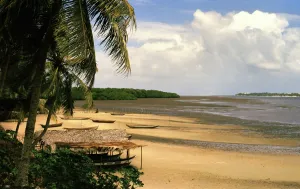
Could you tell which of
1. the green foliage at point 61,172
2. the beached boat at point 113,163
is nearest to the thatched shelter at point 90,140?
the beached boat at point 113,163

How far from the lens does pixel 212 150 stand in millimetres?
24625

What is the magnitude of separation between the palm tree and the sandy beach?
7.32 meters

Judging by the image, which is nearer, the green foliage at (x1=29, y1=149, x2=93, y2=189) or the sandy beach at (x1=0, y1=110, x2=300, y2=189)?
the green foliage at (x1=29, y1=149, x2=93, y2=189)

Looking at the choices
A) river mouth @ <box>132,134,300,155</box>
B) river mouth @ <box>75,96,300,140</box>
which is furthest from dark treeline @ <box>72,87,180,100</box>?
river mouth @ <box>132,134,300,155</box>

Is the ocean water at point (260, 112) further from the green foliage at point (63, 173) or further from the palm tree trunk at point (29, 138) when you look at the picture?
the palm tree trunk at point (29, 138)

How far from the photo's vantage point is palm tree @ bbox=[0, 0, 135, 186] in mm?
7984

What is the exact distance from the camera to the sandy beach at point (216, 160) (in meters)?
16.3

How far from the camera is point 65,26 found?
8070 millimetres

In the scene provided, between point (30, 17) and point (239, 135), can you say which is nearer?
point (30, 17)

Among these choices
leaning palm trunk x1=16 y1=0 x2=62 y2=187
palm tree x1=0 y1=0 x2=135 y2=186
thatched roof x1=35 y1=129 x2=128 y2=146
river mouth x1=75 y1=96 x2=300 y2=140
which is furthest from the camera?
river mouth x1=75 y1=96 x2=300 y2=140

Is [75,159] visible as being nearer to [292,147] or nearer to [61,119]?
[292,147]

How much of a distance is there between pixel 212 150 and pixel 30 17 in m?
17.8

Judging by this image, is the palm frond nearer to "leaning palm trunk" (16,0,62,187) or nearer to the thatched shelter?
"leaning palm trunk" (16,0,62,187)

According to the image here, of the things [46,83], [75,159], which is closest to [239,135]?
[46,83]
